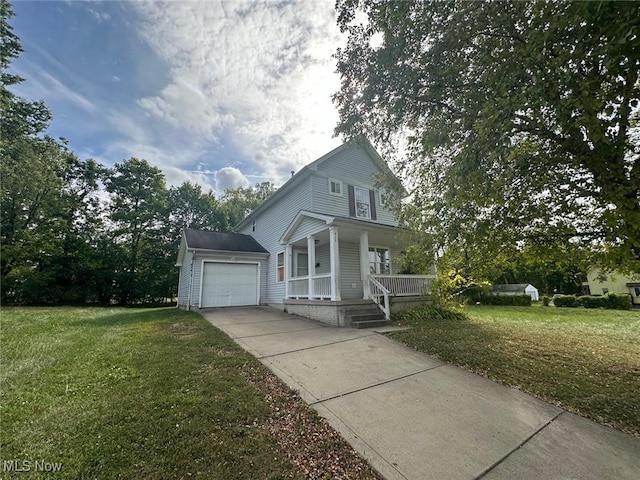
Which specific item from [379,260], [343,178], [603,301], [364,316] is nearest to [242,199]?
[343,178]

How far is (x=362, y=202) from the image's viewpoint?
13312 millimetres

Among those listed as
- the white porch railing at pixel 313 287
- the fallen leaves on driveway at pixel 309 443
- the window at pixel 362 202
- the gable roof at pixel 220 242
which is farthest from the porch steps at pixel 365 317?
the gable roof at pixel 220 242

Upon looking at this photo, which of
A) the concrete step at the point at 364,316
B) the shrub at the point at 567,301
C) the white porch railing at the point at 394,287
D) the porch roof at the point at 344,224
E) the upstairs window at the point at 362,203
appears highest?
the upstairs window at the point at 362,203

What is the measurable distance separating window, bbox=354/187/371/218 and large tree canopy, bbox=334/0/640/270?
6.32 m

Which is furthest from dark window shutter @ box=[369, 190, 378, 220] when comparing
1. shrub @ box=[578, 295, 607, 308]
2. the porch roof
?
→ shrub @ box=[578, 295, 607, 308]

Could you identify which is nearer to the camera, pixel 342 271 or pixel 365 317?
pixel 365 317

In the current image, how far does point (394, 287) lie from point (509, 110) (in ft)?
24.9

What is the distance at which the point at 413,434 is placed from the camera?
287 cm

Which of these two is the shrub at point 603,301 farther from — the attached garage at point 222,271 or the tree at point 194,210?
the tree at point 194,210

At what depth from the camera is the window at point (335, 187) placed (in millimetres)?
12453

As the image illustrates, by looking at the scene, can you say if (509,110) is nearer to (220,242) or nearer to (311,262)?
(311,262)

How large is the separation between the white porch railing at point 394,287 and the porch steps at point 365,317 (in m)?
0.28

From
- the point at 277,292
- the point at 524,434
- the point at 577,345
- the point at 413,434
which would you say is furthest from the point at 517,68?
the point at 277,292

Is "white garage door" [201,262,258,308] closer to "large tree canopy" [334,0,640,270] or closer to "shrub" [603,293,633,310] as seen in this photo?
"large tree canopy" [334,0,640,270]
